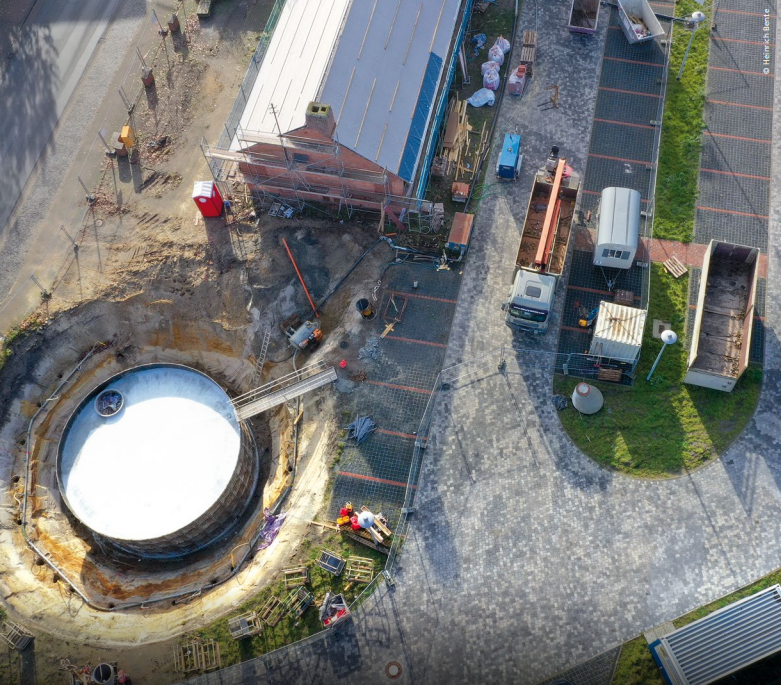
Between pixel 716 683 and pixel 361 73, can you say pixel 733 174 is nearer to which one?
pixel 361 73

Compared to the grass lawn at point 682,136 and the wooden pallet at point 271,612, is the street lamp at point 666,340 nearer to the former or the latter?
the grass lawn at point 682,136

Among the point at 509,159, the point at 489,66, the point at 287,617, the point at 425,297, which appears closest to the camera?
the point at 287,617

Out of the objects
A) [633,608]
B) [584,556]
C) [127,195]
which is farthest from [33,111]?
[633,608]

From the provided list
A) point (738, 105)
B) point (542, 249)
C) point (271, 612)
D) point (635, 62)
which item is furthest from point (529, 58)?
point (271, 612)

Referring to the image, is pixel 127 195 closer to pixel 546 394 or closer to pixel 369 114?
pixel 369 114

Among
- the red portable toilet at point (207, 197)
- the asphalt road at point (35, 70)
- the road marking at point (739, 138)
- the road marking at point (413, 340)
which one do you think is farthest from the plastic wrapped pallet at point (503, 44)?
the asphalt road at point (35, 70)

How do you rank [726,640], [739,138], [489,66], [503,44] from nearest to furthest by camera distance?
[726,640] < [739,138] < [489,66] < [503,44]

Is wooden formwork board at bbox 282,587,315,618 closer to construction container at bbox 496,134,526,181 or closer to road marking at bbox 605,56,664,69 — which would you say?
construction container at bbox 496,134,526,181
